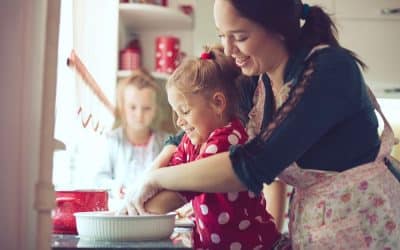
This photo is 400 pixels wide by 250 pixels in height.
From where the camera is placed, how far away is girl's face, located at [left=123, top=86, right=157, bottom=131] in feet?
10.3

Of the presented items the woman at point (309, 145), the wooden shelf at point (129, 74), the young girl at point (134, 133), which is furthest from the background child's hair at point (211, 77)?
the wooden shelf at point (129, 74)

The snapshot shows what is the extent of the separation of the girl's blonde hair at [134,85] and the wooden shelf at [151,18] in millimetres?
296

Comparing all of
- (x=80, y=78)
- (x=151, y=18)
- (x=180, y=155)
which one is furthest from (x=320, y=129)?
(x=151, y=18)

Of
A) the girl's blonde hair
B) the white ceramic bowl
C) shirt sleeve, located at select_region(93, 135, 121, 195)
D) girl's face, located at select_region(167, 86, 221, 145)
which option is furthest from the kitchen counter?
the girl's blonde hair

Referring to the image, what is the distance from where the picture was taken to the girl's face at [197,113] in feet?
4.21

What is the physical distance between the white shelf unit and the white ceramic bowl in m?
2.32

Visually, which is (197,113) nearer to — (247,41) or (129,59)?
(247,41)

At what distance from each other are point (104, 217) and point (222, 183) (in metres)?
0.19

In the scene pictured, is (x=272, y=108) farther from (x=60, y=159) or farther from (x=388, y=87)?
(x=388, y=87)

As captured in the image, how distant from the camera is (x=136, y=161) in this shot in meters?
3.08

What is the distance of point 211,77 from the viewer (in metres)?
1.30

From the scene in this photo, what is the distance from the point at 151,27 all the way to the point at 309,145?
260 cm

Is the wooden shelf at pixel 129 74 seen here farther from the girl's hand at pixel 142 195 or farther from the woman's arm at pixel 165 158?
the girl's hand at pixel 142 195

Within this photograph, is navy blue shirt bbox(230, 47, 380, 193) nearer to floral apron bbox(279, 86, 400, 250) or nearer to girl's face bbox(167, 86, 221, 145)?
floral apron bbox(279, 86, 400, 250)
